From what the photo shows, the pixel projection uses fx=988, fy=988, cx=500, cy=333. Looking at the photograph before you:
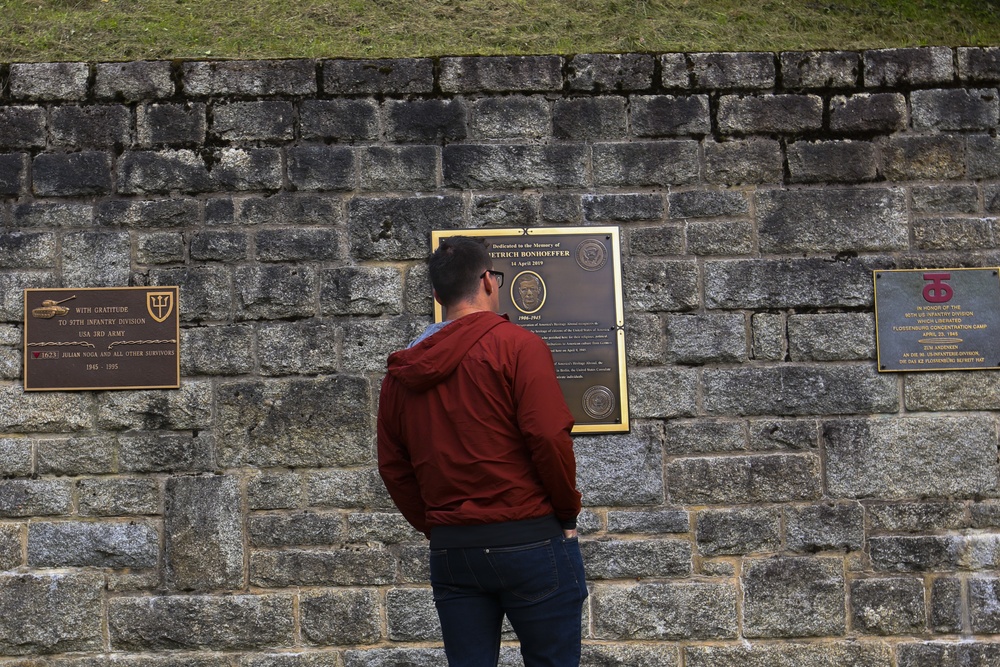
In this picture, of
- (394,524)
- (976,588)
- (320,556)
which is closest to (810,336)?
(976,588)

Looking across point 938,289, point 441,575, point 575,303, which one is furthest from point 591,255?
point 441,575

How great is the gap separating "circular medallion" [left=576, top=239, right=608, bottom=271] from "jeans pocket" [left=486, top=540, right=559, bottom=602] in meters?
2.14

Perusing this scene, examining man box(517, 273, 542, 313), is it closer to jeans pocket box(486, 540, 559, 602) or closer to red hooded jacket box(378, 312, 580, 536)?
red hooded jacket box(378, 312, 580, 536)

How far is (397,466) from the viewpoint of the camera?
337 cm

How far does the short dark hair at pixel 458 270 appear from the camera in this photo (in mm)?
3275

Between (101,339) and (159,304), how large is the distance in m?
0.33

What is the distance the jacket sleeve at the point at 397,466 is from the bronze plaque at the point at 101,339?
1.92 metres

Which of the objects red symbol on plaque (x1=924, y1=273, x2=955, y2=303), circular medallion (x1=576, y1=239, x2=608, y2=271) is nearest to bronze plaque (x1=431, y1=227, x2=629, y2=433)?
circular medallion (x1=576, y1=239, x2=608, y2=271)

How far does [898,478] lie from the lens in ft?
16.1

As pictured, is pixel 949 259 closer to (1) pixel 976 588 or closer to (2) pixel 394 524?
(1) pixel 976 588

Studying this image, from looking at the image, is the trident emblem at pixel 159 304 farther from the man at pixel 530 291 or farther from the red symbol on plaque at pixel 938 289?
the red symbol on plaque at pixel 938 289

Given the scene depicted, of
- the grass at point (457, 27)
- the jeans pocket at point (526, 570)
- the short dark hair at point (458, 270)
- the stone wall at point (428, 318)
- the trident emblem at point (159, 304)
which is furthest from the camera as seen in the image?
the grass at point (457, 27)

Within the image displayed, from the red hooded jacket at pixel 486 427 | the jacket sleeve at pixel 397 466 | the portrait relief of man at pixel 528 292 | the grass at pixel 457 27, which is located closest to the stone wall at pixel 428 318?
the grass at pixel 457 27

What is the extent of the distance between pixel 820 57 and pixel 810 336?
147 cm
